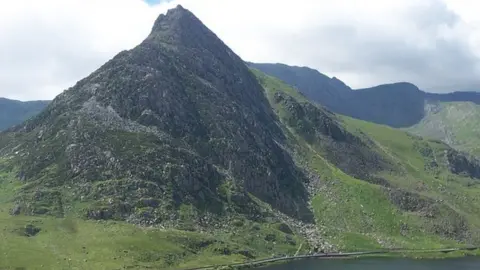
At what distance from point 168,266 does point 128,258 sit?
574 inches

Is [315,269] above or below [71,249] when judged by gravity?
below

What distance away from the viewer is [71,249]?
198 m

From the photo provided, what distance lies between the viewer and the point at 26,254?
617ft

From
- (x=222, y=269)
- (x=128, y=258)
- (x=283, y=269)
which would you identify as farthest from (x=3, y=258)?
(x=283, y=269)

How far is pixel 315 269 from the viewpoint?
200 meters

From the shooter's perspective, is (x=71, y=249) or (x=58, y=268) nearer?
(x=58, y=268)

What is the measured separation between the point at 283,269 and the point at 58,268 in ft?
257

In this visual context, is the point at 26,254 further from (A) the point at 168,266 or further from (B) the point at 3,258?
(A) the point at 168,266

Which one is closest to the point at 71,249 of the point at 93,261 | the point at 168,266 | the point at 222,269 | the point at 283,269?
the point at 93,261

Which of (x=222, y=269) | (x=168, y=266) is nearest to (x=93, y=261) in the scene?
(x=168, y=266)

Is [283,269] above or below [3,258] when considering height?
below

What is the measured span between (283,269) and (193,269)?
108 feet

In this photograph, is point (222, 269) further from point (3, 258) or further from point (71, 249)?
point (3, 258)

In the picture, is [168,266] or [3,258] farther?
[168,266]
